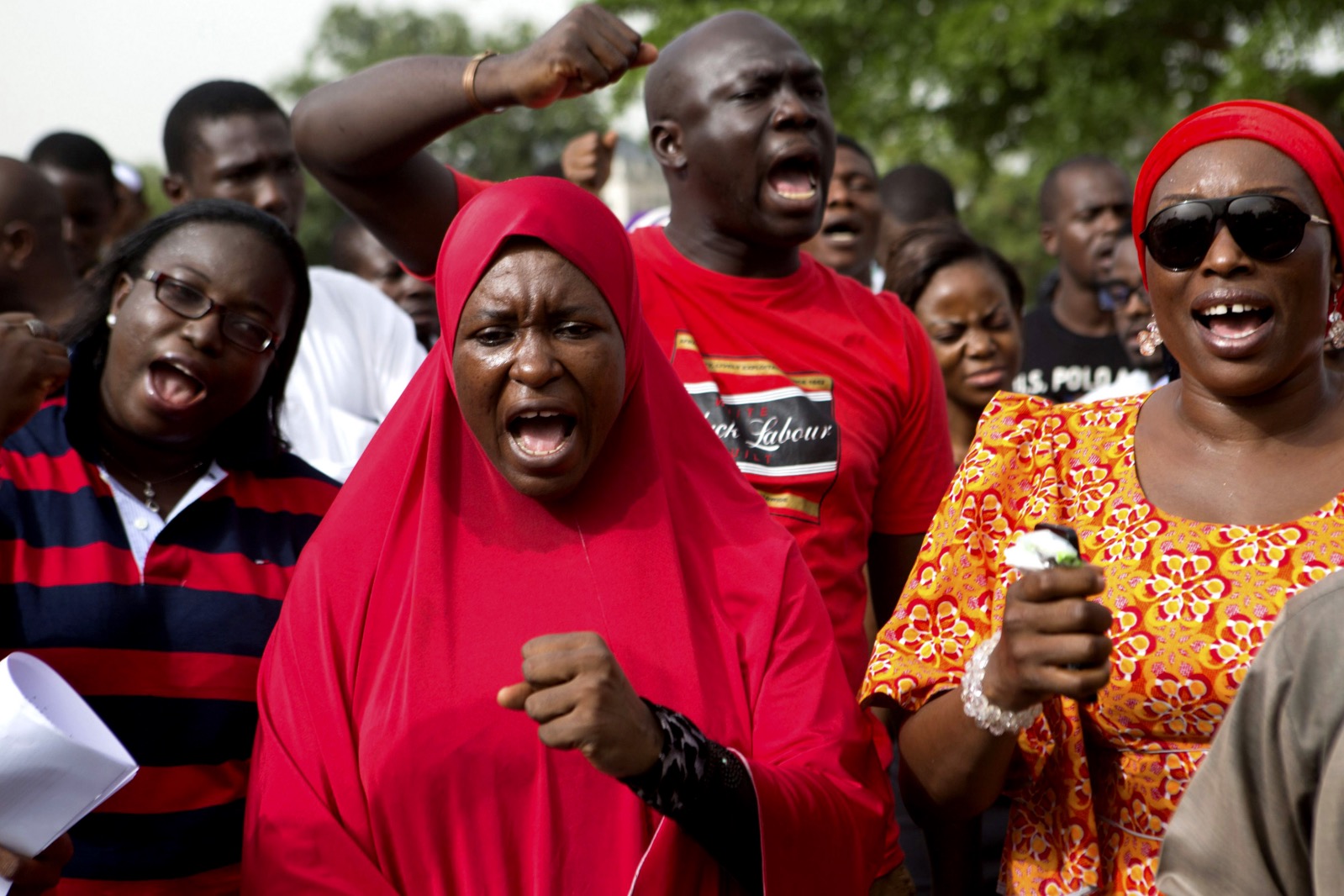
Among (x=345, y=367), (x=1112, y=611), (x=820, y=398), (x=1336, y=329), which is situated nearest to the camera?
(x=1112, y=611)

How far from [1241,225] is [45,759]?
215cm

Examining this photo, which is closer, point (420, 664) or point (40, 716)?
point (40, 716)

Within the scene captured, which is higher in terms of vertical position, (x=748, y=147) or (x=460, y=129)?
(x=460, y=129)

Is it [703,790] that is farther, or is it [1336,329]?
[1336,329]

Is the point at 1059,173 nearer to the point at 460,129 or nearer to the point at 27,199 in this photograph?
the point at 27,199

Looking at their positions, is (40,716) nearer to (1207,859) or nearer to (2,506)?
(2,506)

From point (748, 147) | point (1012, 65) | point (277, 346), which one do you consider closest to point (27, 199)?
point (277, 346)

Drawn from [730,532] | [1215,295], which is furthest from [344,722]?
[1215,295]

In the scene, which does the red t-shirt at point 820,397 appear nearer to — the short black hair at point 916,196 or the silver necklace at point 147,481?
the silver necklace at point 147,481

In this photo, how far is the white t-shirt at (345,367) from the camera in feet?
15.1

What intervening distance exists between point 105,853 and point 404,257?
1.58m

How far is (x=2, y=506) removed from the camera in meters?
2.88

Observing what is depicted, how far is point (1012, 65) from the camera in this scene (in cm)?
1577

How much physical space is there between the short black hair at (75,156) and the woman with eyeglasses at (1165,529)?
18.9 ft
